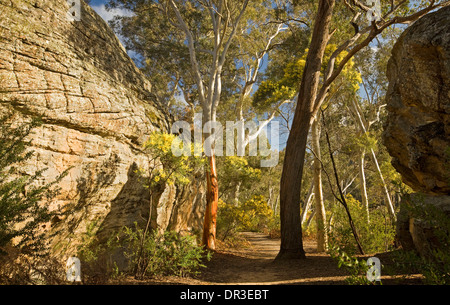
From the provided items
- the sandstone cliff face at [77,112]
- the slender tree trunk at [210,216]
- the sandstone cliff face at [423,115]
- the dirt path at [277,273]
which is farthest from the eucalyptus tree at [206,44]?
the sandstone cliff face at [423,115]

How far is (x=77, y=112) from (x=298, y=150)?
4.78m

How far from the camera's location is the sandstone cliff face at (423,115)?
3973 millimetres

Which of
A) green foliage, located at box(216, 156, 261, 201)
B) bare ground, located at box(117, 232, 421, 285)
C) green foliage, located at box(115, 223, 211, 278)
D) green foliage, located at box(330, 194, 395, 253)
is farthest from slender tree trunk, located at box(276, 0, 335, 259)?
green foliage, located at box(216, 156, 261, 201)

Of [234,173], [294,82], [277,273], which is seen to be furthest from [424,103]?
[234,173]

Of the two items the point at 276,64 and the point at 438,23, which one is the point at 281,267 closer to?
the point at 438,23

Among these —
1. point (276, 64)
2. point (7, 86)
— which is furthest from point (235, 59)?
point (7, 86)

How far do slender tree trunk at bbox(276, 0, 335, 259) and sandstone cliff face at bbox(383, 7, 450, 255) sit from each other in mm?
1853

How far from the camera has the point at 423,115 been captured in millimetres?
4469

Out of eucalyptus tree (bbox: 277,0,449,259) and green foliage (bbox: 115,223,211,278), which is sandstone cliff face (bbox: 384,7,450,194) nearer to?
eucalyptus tree (bbox: 277,0,449,259)

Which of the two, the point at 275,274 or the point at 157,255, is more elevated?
the point at 157,255

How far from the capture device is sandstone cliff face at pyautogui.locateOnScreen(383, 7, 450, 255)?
13.0ft

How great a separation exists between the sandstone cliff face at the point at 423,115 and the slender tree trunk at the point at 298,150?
1.85 meters

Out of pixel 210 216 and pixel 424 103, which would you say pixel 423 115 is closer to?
pixel 424 103
